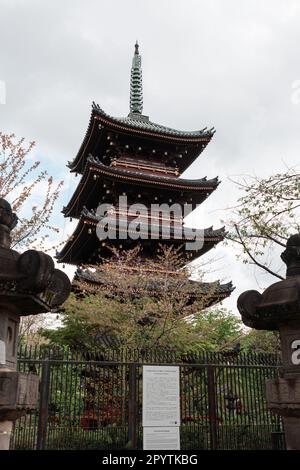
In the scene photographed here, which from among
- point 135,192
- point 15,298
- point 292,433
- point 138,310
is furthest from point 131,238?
point 15,298

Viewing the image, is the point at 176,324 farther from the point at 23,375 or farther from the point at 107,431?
the point at 23,375

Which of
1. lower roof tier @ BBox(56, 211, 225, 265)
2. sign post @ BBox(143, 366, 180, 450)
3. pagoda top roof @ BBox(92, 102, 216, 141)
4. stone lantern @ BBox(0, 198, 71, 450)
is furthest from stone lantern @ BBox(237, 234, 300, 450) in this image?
pagoda top roof @ BBox(92, 102, 216, 141)

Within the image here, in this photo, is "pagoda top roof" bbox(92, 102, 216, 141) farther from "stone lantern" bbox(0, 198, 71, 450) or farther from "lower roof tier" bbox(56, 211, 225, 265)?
"stone lantern" bbox(0, 198, 71, 450)

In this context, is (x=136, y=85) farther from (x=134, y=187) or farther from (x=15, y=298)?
(x=15, y=298)

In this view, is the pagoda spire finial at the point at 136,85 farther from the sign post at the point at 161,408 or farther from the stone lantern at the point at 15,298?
the stone lantern at the point at 15,298

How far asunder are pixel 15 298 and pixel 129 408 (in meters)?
6.10

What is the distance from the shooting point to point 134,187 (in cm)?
2047

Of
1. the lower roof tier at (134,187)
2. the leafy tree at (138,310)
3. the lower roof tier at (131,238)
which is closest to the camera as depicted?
the leafy tree at (138,310)

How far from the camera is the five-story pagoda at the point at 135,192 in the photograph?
1895 cm

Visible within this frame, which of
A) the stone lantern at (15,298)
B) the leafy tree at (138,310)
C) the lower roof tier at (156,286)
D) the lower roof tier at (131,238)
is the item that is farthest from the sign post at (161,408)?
the lower roof tier at (131,238)

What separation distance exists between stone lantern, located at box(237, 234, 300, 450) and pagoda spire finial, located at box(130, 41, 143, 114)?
2353 cm

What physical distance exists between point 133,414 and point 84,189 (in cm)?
1369

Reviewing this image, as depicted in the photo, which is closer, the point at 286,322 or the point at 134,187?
the point at 286,322
